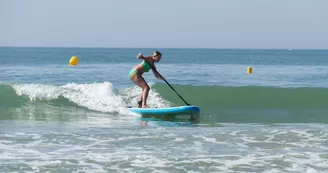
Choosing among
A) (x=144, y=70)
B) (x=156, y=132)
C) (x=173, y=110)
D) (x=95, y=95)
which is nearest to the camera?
(x=156, y=132)

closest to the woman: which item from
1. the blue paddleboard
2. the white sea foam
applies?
the blue paddleboard

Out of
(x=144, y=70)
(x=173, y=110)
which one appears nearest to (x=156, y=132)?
(x=173, y=110)

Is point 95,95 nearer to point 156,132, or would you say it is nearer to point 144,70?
point 144,70

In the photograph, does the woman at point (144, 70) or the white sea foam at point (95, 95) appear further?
the white sea foam at point (95, 95)

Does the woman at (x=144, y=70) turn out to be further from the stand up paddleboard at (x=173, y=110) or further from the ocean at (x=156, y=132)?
the ocean at (x=156, y=132)

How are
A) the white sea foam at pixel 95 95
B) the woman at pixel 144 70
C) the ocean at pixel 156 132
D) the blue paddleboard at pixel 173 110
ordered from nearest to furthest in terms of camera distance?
the ocean at pixel 156 132 < the blue paddleboard at pixel 173 110 < the woman at pixel 144 70 < the white sea foam at pixel 95 95

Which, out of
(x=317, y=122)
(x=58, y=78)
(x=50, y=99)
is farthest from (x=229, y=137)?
(x=58, y=78)

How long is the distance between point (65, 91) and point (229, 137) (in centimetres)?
925

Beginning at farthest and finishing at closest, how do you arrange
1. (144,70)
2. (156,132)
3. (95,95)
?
1. (95,95)
2. (144,70)
3. (156,132)

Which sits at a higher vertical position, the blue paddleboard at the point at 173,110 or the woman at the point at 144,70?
the woman at the point at 144,70

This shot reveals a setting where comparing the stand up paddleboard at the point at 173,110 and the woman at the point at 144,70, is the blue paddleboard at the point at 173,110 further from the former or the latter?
the woman at the point at 144,70

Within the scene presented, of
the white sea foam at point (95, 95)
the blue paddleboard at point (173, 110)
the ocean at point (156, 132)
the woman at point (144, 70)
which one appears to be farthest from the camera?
the white sea foam at point (95, 95)

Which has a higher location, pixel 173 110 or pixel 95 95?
pixel 95 95

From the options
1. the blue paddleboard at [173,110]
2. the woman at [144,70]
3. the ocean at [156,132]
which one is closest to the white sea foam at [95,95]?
the ocean at [156,132]
